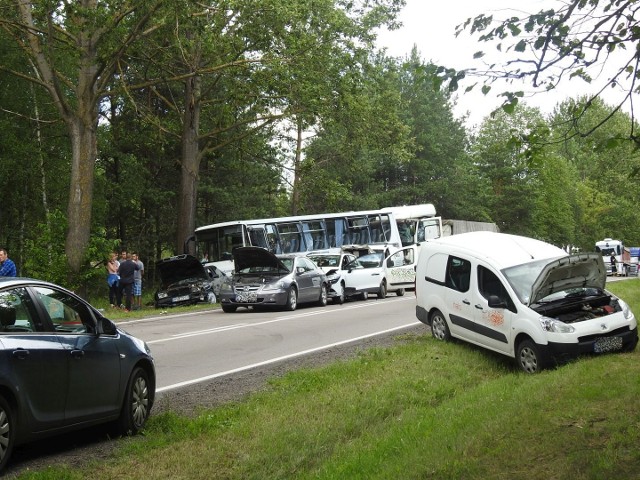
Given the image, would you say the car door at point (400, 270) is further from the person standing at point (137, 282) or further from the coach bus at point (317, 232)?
the person standing at point (137, 282)

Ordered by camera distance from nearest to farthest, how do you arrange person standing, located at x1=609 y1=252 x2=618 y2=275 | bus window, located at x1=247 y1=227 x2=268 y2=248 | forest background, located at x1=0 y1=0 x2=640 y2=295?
forest background, located at x1=0 y1=0 x2=640 y2=295, bus window, located at x1=247 y1=227 x2=268 y2=248, person standing, located at x1=609 y1=252 x2=618 y2=275

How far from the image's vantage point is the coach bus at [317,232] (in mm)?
32719

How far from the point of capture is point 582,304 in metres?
12.6

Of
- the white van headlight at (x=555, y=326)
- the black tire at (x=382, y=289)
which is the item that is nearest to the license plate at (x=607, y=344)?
the white van headlight at (x=555, y=326)

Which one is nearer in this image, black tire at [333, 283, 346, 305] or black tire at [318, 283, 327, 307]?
black tire at [318, 283, 327, 307]

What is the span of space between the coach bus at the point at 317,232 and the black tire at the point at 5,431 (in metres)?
24.5

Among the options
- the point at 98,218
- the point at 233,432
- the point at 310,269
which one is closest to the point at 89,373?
the point at 233,432

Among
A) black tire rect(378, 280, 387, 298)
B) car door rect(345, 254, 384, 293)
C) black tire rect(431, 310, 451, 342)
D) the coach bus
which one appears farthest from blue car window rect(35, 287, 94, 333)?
black tire rect(378, 280, 387, 298)

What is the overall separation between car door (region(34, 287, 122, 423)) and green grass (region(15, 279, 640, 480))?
1.50 ft

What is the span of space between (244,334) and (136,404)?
9.10 meters

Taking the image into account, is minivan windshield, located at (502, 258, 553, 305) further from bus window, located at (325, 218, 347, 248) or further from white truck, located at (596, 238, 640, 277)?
white truck, located at (596, 238, 640, 277)

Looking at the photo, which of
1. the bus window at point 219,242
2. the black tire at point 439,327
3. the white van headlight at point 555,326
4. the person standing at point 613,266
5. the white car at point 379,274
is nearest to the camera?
the white van headlight at point 555,326

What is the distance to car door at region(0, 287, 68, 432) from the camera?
620cm

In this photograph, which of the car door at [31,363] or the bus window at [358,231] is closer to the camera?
the car door at [31,363]
